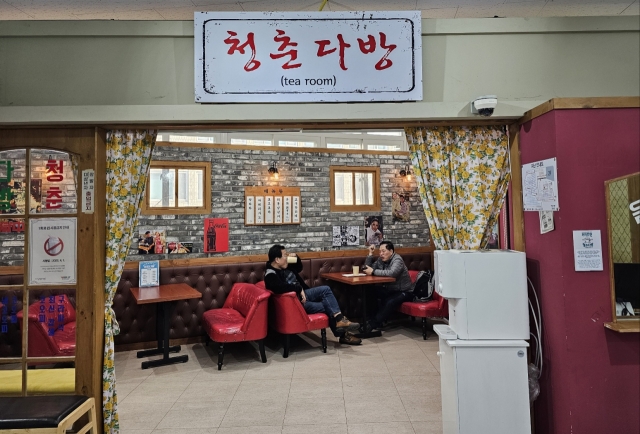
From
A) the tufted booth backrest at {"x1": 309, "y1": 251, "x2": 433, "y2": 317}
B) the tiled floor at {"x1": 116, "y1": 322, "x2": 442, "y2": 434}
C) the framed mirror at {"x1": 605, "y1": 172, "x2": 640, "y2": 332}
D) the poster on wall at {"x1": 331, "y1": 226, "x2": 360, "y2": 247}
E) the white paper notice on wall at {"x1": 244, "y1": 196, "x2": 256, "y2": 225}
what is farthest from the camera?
the poster on wall at {"x1": 331, "y1": 226, "x2": 360, "y2": 247}

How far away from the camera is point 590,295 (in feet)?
8.88

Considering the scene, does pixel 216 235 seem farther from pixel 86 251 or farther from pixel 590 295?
pixel 590 295

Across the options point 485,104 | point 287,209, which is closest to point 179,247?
point 287,209

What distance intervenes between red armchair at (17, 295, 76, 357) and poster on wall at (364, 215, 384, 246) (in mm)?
4857


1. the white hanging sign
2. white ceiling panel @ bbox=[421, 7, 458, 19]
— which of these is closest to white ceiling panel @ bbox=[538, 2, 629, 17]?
white ceiling panel @ bbox=[421, 7, 458, 19]

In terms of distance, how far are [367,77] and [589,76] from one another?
1.58 m

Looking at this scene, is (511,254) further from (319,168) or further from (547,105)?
(319,168)

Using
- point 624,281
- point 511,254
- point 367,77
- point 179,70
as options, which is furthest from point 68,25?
point 624,281

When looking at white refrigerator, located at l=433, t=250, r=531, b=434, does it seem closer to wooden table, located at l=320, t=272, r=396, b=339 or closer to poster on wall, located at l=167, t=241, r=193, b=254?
wooden table, located at l=320, t=272, r=396, b=339

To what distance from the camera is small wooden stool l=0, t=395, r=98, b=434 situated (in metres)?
2.47

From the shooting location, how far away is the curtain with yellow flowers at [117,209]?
10.2ft

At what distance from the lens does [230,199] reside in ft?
20.8

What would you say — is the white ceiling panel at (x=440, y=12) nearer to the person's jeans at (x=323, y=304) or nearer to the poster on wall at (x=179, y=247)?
the person's jeans at (x=323, y=304)

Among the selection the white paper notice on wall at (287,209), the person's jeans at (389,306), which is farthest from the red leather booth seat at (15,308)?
the person's jeans at (389,306)
